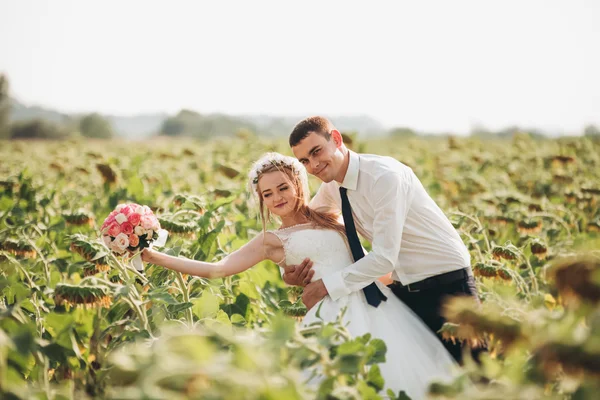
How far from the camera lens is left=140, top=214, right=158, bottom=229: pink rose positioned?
7.32ft

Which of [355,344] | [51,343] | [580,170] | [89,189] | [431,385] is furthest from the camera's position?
[580,170]

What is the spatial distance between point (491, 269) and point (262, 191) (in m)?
1.02

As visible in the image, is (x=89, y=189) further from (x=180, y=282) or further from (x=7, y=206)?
(x=180, y=282)

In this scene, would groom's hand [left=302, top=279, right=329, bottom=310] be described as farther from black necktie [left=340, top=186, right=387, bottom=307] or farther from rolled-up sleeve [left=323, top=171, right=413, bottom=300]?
black necktie [left=340, top=186, right=387, bottom=307]

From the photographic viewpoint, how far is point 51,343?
167cm

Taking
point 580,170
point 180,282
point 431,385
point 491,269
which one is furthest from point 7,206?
point 580,170

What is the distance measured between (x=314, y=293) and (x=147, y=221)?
27.2 inches

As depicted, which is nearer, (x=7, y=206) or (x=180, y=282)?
(x=180, y=282)

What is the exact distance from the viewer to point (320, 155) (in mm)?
2572

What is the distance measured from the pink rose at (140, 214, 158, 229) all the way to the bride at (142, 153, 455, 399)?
12 centimetres

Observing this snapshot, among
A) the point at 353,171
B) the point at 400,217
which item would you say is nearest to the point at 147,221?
the point at 353,171

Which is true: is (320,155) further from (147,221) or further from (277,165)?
(147,221)

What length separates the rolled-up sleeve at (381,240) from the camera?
93.7 inches

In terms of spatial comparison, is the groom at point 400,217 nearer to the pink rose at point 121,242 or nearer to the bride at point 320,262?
the bride at point 320,262
